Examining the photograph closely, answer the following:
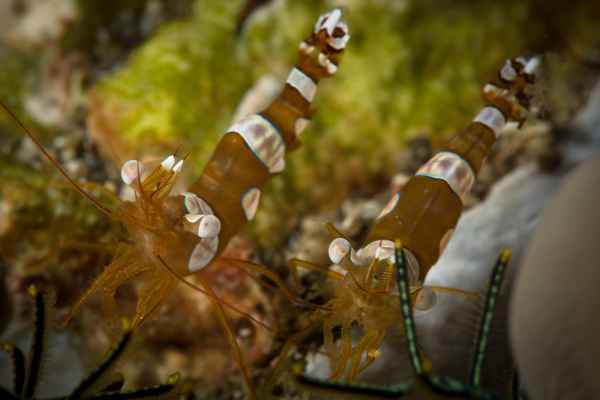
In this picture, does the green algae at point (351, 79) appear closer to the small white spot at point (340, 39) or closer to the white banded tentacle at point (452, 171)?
the small white spot at point (340, 39)

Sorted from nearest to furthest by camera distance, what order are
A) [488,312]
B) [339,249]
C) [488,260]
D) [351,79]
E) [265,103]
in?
[488,312] → [339,249] → [488,260] → [265,103] → [351,79]

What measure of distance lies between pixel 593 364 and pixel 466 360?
2.35ft

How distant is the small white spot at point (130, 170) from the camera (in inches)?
77.0

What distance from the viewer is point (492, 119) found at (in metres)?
2.45

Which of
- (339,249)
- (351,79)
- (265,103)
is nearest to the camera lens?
(339,249)

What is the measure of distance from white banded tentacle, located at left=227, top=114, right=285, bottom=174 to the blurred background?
40 centimetres

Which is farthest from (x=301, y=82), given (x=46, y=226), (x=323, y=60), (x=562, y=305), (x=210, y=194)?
(x=562, y=305)

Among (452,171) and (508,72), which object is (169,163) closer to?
(452,171)

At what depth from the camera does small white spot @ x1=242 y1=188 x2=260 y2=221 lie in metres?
2.35

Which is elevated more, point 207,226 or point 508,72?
point 508,72

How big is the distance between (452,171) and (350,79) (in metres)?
1.01

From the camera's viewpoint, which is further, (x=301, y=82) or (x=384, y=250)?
(x=301, y=82)

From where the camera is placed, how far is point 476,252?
229 cm

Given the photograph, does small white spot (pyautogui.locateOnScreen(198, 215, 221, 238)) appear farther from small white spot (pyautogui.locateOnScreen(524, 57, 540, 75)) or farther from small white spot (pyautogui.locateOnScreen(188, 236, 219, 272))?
small white spot (pyautogui.locateOnScreen(524, 57, 540, 75))
